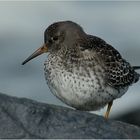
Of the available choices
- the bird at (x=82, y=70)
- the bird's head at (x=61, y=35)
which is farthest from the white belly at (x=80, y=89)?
the bird's head at (x=61, y=35)

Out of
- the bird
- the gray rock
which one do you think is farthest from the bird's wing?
the gray rock

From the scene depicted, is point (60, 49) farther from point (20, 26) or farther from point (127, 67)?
point (20, 26)

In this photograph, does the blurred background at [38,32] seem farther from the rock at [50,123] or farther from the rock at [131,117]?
the rock at [50,123]

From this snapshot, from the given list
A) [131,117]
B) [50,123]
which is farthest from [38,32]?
[50,123]

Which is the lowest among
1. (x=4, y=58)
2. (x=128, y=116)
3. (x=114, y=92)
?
(x=4, y=58)

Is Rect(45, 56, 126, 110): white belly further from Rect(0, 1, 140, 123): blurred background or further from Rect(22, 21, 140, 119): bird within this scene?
Rect(0, 1, 140, 123): blurred background

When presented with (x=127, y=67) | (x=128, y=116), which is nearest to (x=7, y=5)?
(x=128, y=116)
